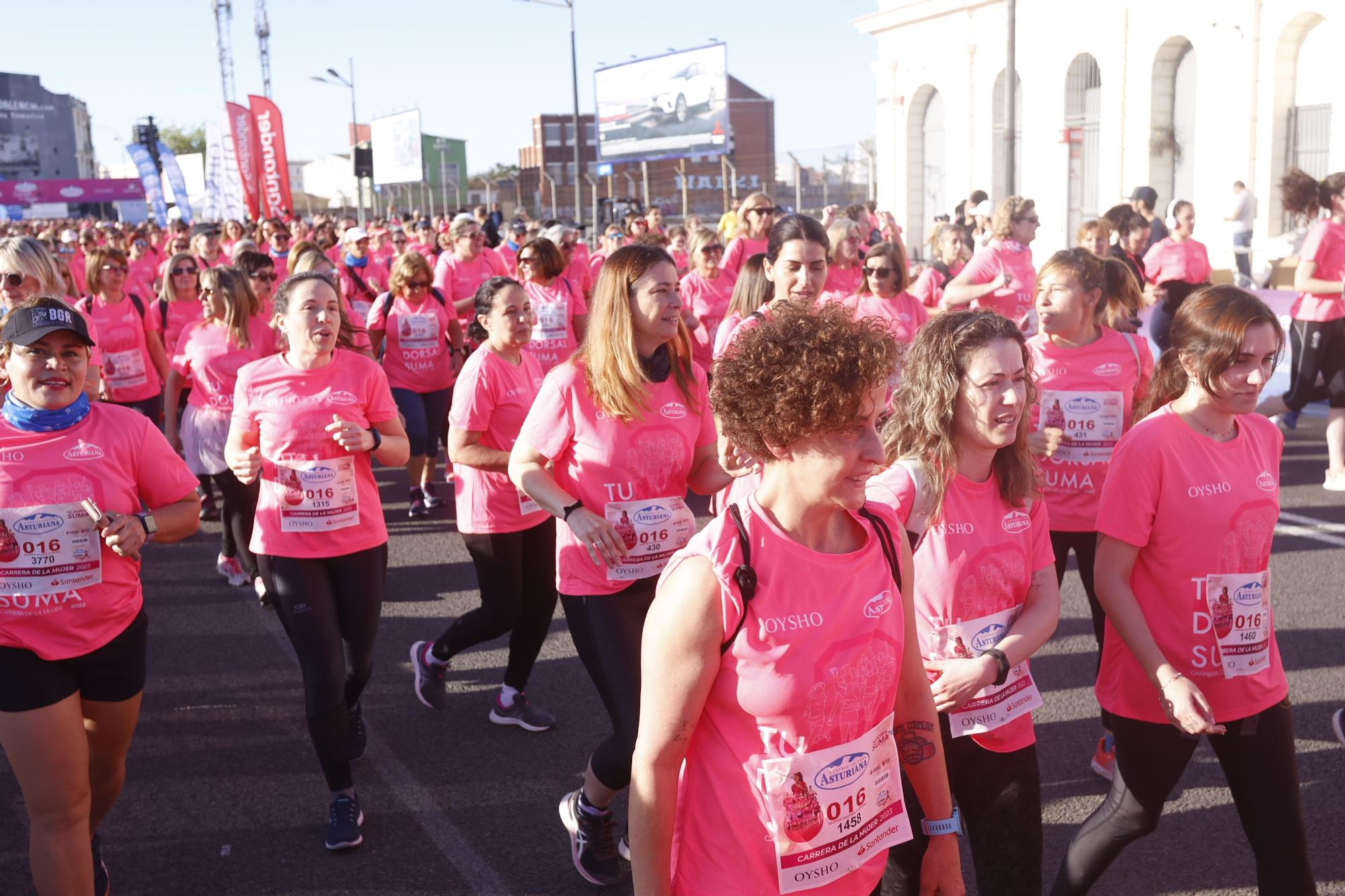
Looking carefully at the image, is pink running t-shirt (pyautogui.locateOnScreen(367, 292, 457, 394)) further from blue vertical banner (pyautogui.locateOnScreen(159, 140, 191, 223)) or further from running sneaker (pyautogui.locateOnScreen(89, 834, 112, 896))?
blue vertical banner (pyautogui.locateOnScreen(159, 140, 191, 223))

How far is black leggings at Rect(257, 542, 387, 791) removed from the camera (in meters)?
4.27

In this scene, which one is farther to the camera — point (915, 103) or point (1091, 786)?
point (915, 103)

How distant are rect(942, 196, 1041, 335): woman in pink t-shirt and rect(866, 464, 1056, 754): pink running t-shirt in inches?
209

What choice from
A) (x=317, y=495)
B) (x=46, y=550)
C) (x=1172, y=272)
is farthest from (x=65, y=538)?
(x=1172, y=272)

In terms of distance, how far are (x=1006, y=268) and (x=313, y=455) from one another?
5415mm

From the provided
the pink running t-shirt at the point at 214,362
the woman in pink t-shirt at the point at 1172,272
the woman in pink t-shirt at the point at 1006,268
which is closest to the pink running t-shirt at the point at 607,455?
the pink running t-shirt at the point at 214,362

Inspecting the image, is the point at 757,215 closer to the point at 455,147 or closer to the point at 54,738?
the point at 54,738

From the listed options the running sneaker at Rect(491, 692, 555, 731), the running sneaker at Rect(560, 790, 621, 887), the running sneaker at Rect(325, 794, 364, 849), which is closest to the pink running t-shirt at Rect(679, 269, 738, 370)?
the running sneaker at Rect(491, 692, 555, 731)

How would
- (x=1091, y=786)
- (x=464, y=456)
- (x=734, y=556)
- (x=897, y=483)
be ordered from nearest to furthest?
1. (x=734, y=556)
2. (x=897, y=483)
3. (x=1091, y=786)
4. (x=464, y=456)

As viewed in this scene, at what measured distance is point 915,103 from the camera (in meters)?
34.4

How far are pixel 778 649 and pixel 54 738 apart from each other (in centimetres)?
225

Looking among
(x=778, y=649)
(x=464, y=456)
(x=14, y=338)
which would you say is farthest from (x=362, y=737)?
(x=778, y=649)

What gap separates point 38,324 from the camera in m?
3.46

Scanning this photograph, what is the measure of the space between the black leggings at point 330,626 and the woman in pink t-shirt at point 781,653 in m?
2.33
